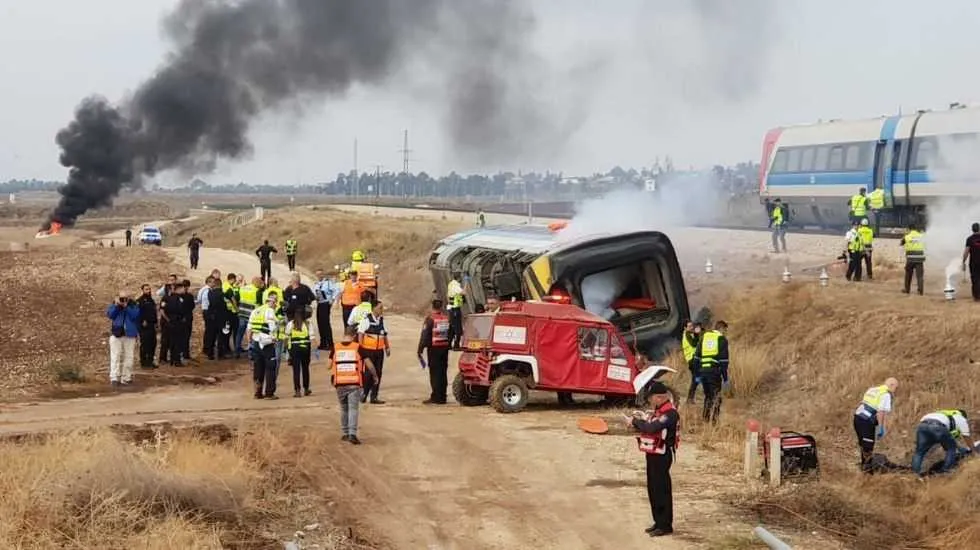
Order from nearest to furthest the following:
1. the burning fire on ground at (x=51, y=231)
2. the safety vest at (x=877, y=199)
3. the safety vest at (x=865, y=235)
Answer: the safety vest at (x=865, y=235) < the safety vest at (x=877, y=199) < the burning fire on ground at (x=51, y=231)

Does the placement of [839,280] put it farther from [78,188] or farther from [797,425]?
[78,188]

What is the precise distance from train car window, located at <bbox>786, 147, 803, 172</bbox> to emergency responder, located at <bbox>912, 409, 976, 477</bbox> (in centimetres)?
2628

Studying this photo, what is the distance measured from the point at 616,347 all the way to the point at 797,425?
3114 mm

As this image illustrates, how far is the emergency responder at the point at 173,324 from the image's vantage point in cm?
2073

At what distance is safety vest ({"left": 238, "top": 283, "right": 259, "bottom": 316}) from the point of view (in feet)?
71.3

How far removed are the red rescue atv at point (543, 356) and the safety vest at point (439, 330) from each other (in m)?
0.47

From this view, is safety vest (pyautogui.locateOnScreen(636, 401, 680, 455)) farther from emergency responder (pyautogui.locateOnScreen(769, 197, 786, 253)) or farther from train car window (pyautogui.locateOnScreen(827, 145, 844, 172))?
train car window (pyautogui.locateOnScreen(827, 145, 844, 172))

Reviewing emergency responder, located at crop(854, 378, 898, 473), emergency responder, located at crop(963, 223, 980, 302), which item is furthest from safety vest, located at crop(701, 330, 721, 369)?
emergency responder, located at crop(963, 223, 980, 302)

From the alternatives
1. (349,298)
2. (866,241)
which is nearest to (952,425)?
(866,241)

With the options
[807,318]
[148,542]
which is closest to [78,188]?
[807,318]

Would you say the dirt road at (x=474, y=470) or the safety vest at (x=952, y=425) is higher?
the safety vest at (x=952, y=425)

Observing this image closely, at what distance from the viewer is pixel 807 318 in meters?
22.0

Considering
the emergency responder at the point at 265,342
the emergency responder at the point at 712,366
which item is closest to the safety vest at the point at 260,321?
the emergency responder at the point at 265,342

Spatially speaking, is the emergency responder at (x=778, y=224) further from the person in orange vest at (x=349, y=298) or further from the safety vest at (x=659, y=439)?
the safety vest at (x=659, y=439)
